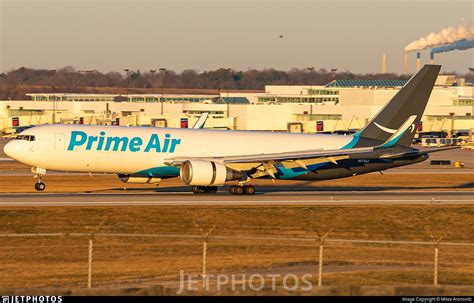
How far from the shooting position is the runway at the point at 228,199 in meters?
50.4

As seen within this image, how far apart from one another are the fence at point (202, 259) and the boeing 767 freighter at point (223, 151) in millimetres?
16127

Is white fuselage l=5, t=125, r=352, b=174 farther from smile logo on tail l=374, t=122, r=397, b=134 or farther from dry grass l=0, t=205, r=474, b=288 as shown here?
smile logo on tail l=374, t=122, r=397, b=134

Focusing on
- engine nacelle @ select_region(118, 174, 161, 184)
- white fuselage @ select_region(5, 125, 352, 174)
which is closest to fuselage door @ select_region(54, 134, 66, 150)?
white fuselage @ select_region(5, 125, 352, 174)

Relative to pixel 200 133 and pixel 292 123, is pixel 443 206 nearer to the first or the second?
pixel 200 133

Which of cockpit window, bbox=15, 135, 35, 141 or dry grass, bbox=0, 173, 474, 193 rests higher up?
cockpit window, bbox=15, 135, 35, 141

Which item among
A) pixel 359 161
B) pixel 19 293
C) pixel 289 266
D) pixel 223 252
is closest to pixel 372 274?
pixel 289 266

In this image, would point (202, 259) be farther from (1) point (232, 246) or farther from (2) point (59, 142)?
(2) point (59, 142)

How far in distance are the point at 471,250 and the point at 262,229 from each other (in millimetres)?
9657

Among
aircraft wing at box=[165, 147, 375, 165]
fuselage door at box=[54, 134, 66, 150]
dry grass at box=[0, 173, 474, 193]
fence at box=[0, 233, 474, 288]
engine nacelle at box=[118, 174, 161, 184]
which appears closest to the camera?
fence at box=[0, 233, 474, 288]

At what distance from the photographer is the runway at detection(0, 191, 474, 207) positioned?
165 feet

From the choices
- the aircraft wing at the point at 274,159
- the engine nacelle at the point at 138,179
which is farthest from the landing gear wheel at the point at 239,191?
the engine nacelle at the point at 138,179

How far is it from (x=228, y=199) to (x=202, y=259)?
19584mm

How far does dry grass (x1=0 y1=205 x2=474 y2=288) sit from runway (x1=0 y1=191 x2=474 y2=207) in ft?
8.74

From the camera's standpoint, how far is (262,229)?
145 ft
